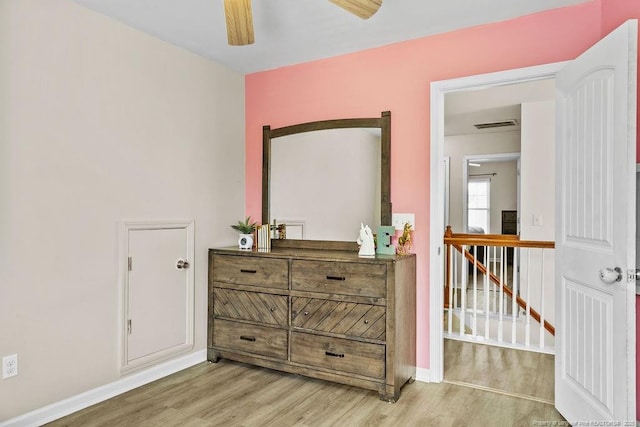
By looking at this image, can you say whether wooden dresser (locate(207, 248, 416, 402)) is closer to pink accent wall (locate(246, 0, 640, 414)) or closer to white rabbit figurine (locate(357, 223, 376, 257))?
white rabbit figurine (locate(357, 223, 376, 257))

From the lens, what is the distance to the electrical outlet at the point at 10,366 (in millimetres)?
2221

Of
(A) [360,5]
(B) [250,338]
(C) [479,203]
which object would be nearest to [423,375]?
(B) [250,338]

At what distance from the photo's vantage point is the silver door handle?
187 centimetres

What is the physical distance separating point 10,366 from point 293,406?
1.52 meters

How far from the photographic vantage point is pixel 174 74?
10.3 feet

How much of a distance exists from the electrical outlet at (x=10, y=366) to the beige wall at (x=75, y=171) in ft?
0.08

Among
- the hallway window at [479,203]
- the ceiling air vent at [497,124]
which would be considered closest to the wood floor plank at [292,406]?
the ceiling air vent at [497,124]

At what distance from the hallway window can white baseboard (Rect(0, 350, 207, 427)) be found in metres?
6.16

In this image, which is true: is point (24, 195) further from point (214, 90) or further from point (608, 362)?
point (608, 362)

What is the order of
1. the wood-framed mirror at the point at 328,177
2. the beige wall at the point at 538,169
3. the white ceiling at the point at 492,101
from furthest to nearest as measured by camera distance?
the beige wall at the point at 538,169 → the white ceiling at the point at 492,101 → the wood-framed mirror at the point at 328,177

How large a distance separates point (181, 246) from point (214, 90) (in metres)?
1.27

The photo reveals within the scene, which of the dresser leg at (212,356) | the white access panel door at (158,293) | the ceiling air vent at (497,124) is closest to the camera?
the white access panel door at (158,293)

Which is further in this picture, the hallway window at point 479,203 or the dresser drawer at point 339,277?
the hallway window at point 479,203

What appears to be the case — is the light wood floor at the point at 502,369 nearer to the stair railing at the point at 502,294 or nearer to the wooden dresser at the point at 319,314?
the stair railing at the point at 502,294
